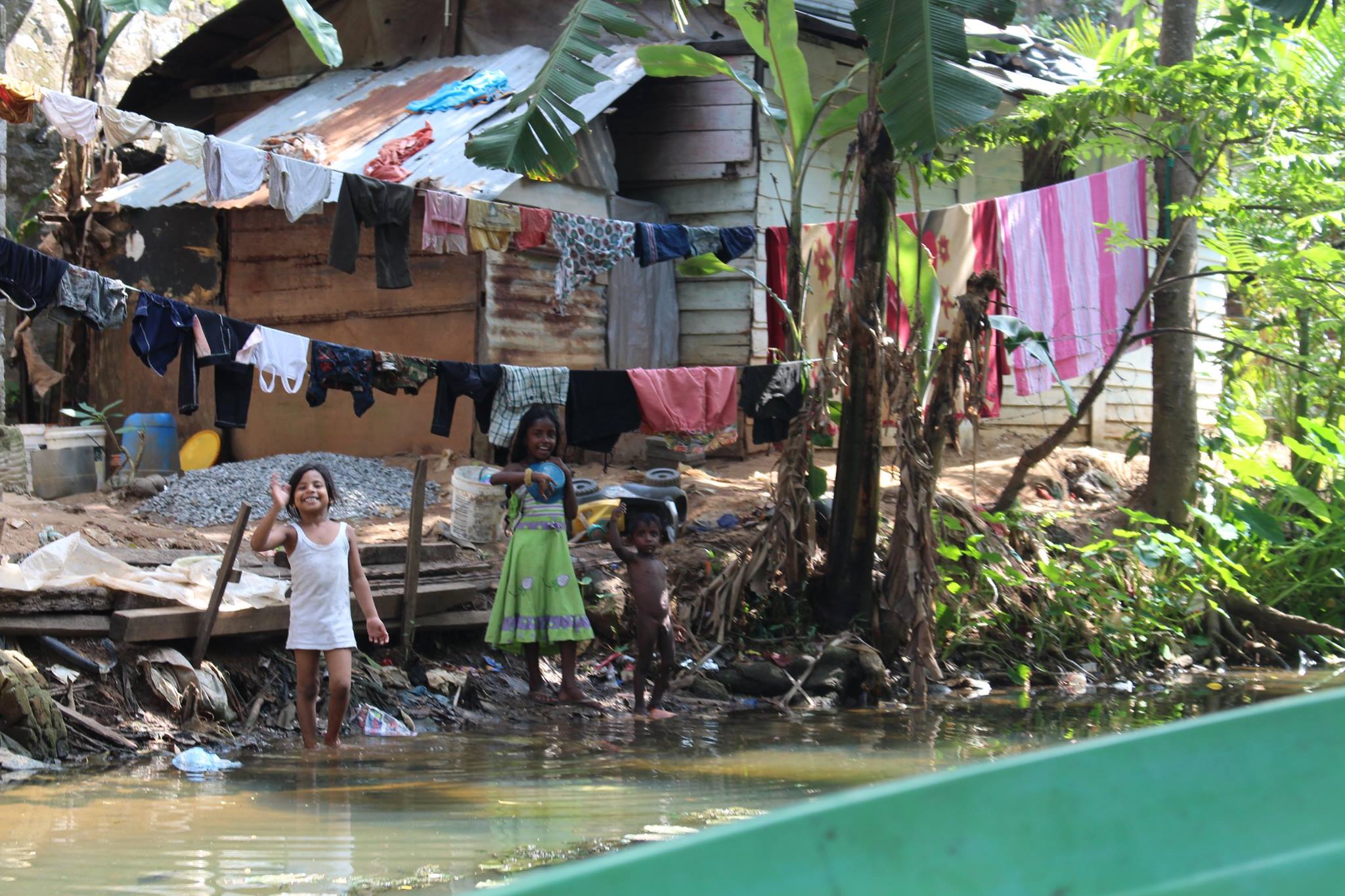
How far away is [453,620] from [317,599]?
184 cm

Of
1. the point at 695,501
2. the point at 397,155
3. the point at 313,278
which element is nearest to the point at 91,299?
the point at 397,155

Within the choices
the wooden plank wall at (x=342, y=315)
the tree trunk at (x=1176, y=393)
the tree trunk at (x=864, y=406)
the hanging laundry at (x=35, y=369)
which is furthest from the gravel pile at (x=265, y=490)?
the tree trunk at (x=1176, y=393)

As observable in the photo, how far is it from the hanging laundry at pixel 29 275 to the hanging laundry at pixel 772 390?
4.35 meters

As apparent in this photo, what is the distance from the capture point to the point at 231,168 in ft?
25.9

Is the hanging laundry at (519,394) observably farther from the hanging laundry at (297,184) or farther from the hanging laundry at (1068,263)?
the hanging laundry at (1068,263)

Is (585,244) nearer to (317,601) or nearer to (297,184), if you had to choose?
(297,184)

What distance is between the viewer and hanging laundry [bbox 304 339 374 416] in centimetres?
793

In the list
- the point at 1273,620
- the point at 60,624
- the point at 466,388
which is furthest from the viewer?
the point at 1273,620

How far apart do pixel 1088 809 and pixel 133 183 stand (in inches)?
484

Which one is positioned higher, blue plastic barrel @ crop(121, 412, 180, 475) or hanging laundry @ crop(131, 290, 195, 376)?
hanging laundry @ crop(131, 290, 195, 376)

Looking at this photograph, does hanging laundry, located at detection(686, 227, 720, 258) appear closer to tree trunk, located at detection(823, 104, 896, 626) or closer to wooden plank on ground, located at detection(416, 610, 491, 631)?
tree trunk, located at detection(823, 104, 896, 626)

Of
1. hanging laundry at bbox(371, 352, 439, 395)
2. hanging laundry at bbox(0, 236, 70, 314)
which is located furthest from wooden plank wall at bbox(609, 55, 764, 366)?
hanging laundry at bbox(0, 236, 70, 314)

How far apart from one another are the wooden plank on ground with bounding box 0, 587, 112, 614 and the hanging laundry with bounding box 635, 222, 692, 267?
4473 millimetres

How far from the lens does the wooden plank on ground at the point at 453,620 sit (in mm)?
7703
